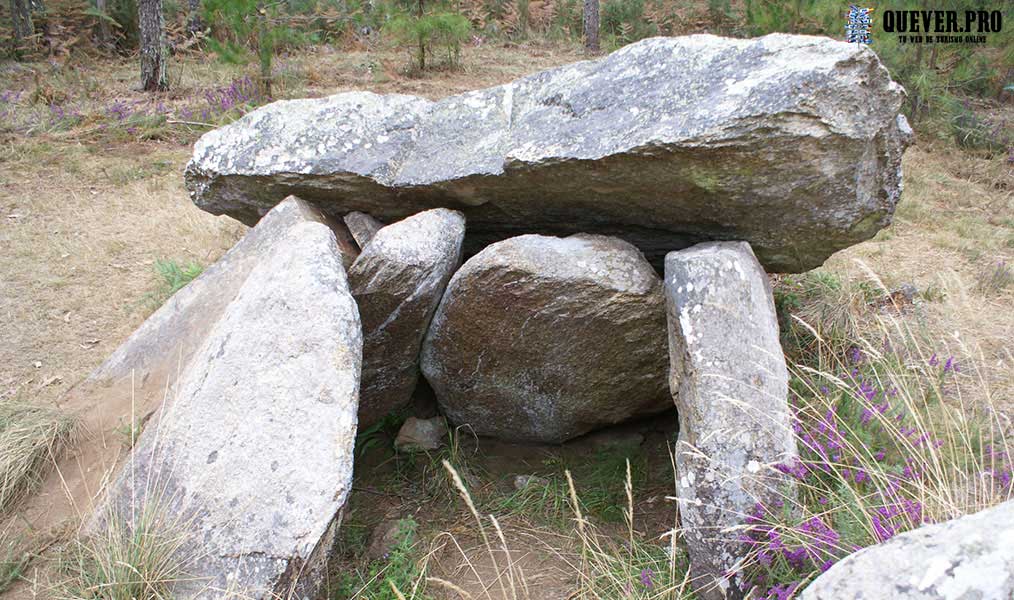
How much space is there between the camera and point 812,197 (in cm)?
304

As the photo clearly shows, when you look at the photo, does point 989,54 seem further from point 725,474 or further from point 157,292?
point 157,292

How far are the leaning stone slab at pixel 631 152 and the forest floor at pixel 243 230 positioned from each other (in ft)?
1.84

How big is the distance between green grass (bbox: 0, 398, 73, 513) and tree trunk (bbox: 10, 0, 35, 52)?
10232mm

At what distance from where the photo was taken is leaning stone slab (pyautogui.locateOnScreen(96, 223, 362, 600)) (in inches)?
86.1

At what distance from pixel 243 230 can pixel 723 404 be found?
4.14 metres

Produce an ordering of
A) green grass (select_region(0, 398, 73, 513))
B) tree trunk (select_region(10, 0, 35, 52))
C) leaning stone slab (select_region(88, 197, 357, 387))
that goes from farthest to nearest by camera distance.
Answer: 1. tree trunk (select_region(10, 0, 35, 52))
2. leaning stone slab (select_region(88, 197, 357, 387))
3. green grass (select_region(0, 398, 73, 513))

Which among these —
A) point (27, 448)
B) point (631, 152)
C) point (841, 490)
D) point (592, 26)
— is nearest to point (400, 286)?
point (631, 152)

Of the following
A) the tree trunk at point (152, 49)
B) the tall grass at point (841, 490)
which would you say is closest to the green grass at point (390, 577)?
the tall grass at point (841, 490)

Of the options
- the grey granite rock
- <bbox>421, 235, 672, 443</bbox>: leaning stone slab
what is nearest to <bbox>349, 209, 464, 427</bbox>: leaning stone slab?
<bbox>421, 235, 672, 443</bbox>: leaning stone slab

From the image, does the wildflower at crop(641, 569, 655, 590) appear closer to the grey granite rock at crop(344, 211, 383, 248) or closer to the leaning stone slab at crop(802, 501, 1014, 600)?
the leaning stone slab at crop(802, 501, 1014, 600)

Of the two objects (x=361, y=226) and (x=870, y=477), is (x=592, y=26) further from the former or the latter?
(x=870, y=477)

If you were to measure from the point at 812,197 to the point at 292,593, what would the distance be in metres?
2.41

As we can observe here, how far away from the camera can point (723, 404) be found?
263cm

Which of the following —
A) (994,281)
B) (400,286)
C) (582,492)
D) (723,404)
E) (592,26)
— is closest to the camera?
(723,404)
